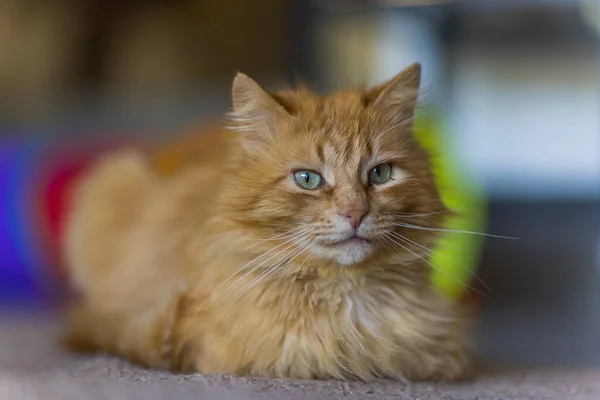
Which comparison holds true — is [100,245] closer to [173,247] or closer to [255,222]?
[173,247]

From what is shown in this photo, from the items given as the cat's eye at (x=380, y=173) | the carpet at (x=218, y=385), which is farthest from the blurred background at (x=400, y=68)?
the cat's eye at (x=380, y=173)

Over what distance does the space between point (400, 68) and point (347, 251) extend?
245 centimetres

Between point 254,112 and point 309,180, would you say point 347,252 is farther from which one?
point 254,112

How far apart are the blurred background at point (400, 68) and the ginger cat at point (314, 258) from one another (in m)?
1.97

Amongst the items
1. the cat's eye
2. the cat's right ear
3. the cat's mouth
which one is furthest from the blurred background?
the cat's mouth

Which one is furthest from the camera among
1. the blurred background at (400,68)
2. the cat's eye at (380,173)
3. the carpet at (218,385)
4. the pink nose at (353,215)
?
the blurred background at (400,68)

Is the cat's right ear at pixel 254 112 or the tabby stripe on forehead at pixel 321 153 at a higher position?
the cat's right ear at pixel 254 112

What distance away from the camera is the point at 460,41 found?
12.7ft

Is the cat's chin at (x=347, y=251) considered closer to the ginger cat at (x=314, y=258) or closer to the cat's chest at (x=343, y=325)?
the ginger cat at (x=314, y=258)

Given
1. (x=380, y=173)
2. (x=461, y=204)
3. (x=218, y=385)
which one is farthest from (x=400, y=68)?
(x=218, y=385)

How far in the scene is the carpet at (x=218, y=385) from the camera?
1104 mm

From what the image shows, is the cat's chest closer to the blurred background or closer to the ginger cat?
the ginger cat

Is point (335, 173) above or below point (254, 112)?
below

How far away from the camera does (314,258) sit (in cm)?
133
